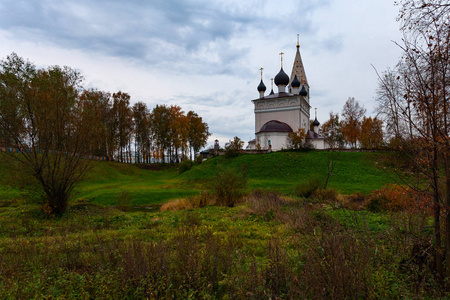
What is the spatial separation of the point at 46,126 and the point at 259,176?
813 inches

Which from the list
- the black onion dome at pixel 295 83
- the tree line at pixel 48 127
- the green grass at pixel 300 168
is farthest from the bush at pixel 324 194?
the black onion dome at pixel 295 83

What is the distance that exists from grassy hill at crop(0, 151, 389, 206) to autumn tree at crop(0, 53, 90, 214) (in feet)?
22.8

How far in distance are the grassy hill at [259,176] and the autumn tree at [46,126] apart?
22.8 feet

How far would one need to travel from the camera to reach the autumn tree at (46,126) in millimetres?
10484

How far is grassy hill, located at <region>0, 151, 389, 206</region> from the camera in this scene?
20.5 metres

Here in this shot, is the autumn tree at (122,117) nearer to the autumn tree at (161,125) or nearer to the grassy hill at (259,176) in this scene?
the autumn tree at (161,125)

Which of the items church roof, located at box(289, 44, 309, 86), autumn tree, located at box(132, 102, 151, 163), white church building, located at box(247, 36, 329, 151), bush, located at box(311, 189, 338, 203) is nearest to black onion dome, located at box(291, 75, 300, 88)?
white church building, located at box(247, 36, 329, 151)

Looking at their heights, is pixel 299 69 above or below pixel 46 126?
above

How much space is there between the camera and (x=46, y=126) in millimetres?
10922

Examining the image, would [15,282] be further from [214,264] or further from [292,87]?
[292,87]

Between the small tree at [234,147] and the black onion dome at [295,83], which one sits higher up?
the black onion dome at [295,83]

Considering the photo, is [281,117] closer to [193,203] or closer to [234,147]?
[234,147]

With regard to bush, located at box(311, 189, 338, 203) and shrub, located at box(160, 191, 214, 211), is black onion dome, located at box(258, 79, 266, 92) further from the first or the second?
shrub, located at box(160, 191, 214, 211)

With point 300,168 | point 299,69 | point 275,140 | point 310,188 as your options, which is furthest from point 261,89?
point 310,188
